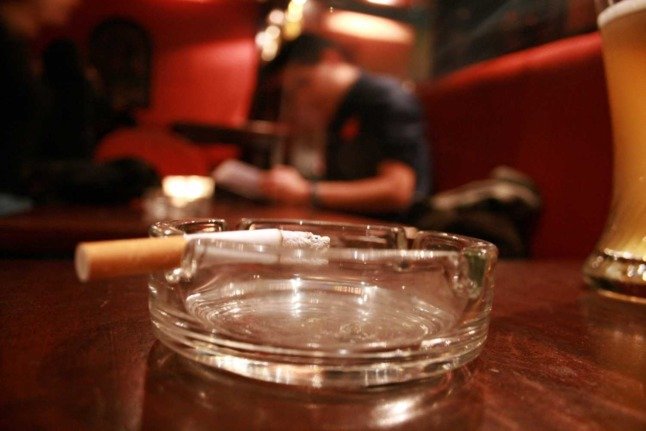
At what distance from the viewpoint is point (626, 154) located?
0.65 m

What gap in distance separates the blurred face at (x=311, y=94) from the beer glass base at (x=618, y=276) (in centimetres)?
222

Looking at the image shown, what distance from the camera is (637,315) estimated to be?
1.83 ft

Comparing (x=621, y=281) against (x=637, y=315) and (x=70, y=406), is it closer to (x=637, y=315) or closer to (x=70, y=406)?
(x=637, y=315)

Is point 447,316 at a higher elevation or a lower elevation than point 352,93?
lower

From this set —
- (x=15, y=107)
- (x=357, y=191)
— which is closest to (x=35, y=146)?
(x=15, y=107)

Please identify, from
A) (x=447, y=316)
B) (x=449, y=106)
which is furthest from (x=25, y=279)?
(x=449, y=106)

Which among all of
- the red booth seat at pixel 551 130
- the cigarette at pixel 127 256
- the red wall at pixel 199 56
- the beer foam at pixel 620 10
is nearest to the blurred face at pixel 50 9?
the red booth seat at pixel 551 130

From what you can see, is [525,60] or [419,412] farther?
[525,60]

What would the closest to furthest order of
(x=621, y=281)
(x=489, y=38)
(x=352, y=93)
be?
(x=621, y=281), (x=489, y=38), (x=352, y=93)

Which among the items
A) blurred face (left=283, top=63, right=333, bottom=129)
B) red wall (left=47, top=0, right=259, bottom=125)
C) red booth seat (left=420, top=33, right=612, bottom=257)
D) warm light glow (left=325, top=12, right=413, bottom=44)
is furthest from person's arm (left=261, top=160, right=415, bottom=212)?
red wall (left=47, top=0, right=259, bottom=125)

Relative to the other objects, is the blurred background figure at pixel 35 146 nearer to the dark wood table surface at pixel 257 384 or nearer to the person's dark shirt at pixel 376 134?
the dark wood table surface at pixel 257 384

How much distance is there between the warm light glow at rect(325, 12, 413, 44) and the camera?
11.3 feet

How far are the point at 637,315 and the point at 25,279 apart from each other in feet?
2.09

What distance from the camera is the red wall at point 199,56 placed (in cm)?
489
